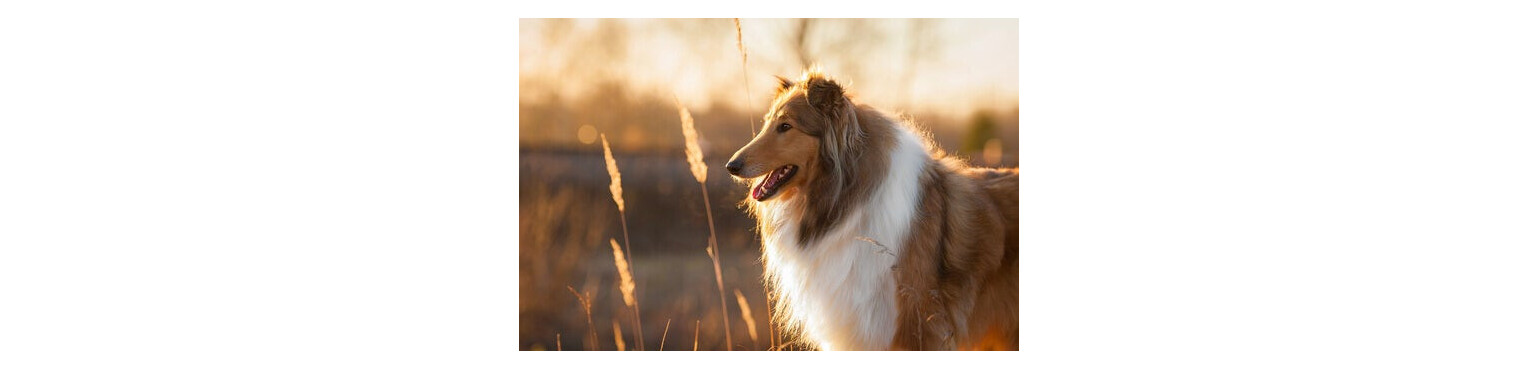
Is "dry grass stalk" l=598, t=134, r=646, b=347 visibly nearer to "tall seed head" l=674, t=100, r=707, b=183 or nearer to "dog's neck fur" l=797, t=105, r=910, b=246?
"tall seed head" l=674, t=100, r=707, b=183

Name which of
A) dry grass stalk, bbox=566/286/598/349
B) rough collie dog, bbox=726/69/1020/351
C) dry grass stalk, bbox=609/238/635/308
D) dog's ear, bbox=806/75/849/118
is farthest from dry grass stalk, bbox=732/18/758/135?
dry grass stalk, bbox=566/286/598/349

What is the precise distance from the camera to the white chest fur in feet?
8.63

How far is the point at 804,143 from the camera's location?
261 cm

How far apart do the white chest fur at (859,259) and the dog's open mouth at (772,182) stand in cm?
6

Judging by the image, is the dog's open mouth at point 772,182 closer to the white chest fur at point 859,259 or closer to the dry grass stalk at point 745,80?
the white chest fur at point 859,259

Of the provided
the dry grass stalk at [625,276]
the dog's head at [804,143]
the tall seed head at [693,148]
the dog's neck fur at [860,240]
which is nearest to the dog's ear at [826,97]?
the dog's head at [804,143]

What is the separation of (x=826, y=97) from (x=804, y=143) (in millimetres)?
139

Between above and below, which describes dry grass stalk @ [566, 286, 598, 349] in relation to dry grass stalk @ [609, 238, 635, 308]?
below

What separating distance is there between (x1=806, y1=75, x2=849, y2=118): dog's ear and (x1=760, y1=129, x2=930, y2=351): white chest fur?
205 millimetres

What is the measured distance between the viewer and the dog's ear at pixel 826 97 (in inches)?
102
